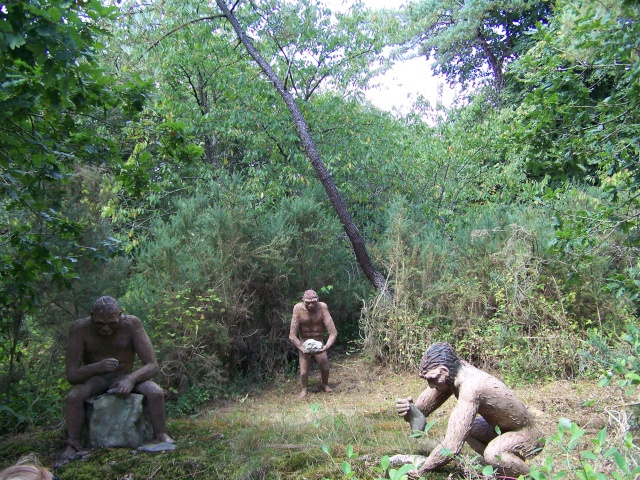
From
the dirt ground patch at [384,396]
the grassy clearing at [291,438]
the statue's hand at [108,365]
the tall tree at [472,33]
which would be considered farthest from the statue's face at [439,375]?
the tall tree at [472,33]

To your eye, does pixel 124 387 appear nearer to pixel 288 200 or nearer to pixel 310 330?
pixel 310 330

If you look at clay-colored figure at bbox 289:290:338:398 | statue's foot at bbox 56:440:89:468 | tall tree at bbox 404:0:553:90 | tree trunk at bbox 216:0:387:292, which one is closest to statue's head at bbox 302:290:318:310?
clay-colored figure at bbox 289:290:338:398

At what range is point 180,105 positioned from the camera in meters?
13.2

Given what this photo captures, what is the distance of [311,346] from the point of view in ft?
30.8

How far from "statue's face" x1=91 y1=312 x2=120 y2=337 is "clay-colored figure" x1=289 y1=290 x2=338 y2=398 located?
3.98 meters

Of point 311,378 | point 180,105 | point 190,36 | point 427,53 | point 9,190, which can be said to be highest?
point 427,53

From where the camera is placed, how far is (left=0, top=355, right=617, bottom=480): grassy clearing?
487cm

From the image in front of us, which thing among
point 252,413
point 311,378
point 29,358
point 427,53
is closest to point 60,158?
point 29,358

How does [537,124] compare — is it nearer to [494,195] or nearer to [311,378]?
[311,378]

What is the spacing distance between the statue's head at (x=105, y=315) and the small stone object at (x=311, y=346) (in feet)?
13.2

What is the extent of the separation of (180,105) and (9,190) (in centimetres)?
827

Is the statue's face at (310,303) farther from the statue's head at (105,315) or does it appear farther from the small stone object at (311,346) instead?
the statue's head at (105,315)

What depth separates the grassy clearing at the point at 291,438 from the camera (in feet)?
16.0

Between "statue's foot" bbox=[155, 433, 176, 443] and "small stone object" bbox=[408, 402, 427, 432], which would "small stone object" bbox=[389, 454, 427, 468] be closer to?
"small stone object" bbox=[408, 402, 427, 432]
